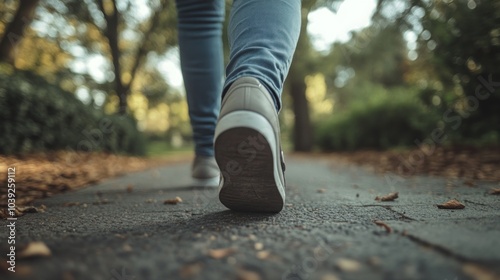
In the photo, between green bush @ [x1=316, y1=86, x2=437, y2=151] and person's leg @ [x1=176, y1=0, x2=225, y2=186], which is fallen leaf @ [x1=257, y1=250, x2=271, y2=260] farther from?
green bush @ [x1=316, y1=86, x2=437, y2=151]

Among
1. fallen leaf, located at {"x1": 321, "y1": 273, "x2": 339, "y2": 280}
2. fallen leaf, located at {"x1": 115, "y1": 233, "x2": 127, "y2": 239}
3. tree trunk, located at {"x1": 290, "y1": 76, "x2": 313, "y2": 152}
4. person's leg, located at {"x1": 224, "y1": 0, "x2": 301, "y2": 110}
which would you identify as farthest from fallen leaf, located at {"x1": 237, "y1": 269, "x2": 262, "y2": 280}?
tree trunk, located at {"x1": 290, "y1": 76, "x2": 313, "y2": 152}

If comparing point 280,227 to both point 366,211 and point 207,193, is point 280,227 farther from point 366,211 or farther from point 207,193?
point 207,193

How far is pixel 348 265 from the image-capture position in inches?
26.6

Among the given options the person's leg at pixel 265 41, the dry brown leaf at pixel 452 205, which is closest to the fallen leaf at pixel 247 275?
the person's leg at pixel 265 41

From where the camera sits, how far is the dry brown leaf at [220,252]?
2.42ft

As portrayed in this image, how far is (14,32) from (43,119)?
2.54 meters

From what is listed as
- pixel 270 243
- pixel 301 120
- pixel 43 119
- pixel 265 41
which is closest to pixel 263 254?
pixel 270 243

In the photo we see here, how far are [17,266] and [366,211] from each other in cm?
105

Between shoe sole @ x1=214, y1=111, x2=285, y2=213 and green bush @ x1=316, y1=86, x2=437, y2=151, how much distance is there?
6260mm

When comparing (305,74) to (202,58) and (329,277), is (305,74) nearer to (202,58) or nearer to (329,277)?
(202,58)

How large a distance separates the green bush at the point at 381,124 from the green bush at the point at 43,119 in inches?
242

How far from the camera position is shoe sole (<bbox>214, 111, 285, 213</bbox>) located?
0.98 m

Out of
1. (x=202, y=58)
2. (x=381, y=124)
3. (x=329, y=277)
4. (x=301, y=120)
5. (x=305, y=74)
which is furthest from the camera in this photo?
(x=301, y=120)

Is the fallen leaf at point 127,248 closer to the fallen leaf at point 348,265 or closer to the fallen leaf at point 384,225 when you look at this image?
the fallen leaf at point 348,265
